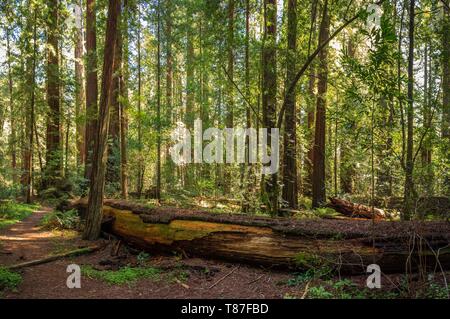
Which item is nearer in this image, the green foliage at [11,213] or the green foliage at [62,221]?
the green foliage at [62,221]

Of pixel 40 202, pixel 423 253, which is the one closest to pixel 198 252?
pixel 423 253

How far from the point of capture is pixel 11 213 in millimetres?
12031

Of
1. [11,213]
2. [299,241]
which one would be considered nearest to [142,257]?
[299,241]

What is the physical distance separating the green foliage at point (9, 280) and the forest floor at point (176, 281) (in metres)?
0.06

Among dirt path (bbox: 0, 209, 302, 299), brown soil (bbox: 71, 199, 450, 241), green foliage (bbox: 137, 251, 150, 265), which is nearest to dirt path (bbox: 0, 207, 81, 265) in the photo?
dirt path (bbox: 0, 209, 302, 299)

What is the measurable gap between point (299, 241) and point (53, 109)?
619 inches

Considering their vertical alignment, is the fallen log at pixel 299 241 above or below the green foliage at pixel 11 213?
above

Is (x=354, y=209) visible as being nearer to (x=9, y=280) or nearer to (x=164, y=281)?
(x=164, y=281)

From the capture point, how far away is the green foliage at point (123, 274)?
563 cm

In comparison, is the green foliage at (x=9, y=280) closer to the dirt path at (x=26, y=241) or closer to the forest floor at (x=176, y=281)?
the forest floor at (x=176, y=281)

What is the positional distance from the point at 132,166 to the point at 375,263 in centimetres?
1421

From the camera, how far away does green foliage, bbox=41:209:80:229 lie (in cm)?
1026

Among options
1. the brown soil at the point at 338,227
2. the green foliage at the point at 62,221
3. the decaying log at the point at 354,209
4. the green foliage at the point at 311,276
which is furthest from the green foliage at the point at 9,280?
the decaying log at the point at 354,209

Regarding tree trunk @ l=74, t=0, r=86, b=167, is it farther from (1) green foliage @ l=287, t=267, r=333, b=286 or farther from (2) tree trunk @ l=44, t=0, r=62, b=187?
(1) green foliage @ l=287, t=267, r=333, b=286
